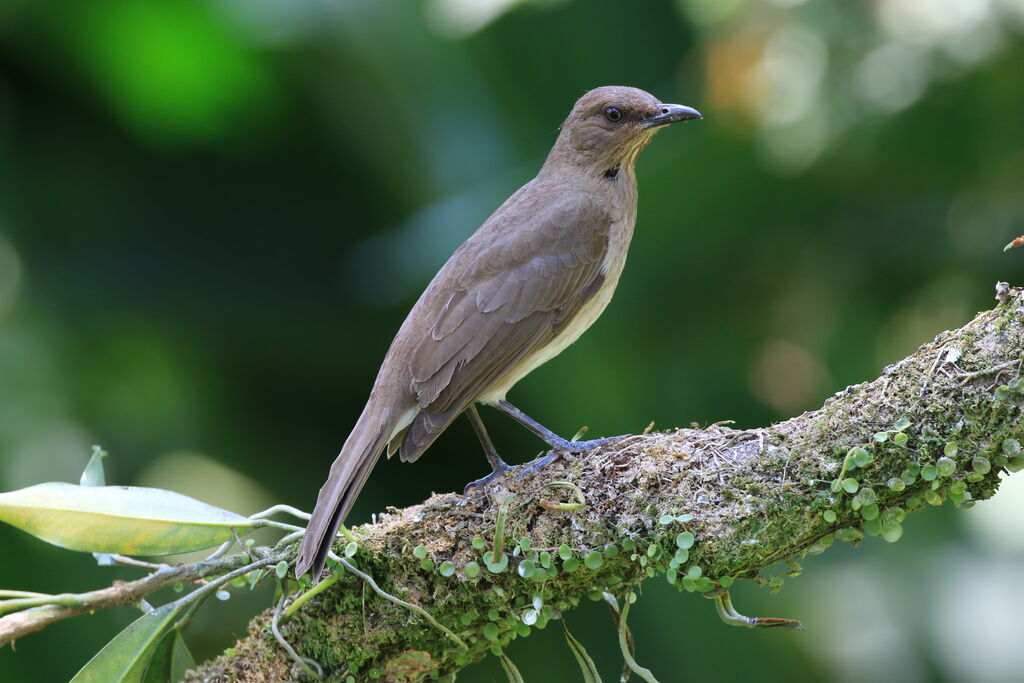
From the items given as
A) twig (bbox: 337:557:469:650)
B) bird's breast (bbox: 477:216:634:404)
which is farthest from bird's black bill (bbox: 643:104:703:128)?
twig (bbox: 337:557:469:650)

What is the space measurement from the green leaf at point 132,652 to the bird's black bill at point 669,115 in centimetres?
265

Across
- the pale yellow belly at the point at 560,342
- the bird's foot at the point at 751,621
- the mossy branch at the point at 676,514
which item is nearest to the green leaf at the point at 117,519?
the mossy branch at the point at 676,514

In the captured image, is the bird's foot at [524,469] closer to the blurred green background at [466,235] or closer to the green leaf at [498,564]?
the green leaf at [498,564]

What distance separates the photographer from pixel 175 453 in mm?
6273

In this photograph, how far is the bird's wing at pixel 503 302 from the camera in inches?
143

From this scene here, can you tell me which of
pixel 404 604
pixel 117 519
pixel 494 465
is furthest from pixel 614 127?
pixel 117 519

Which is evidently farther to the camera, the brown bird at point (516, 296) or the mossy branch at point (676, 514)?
the brown bird at point (516, 296)

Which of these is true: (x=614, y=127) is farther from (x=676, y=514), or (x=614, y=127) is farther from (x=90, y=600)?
(x=90, y=600)

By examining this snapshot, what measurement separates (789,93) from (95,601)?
4468 mm

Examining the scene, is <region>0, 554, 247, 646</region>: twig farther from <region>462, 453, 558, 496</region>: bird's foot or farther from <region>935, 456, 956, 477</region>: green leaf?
<region>935, 456, 956, 477</region>: green leaf

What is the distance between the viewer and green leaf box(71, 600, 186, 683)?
2957 millimetres

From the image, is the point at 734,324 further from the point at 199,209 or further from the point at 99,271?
the point at 99,271

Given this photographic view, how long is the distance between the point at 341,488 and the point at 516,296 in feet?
3.57

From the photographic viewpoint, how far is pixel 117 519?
116 inches
